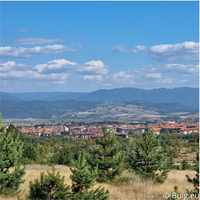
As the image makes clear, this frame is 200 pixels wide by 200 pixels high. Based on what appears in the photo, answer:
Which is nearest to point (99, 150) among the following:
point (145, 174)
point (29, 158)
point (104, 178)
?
point (104, 178)

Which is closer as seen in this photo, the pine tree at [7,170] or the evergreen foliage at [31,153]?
the pine tree at [7,170]

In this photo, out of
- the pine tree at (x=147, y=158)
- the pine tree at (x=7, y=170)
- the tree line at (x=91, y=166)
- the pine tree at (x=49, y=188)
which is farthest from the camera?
the pine tree at (x=147, y=158)

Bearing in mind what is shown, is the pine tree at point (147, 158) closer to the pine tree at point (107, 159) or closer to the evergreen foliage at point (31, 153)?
the pine tree at point (107, 159)

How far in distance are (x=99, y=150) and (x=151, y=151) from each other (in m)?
2.93

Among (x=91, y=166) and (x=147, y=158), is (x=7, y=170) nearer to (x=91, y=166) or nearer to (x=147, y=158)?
(x=91, y=166)

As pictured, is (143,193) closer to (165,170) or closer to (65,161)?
(165,170)

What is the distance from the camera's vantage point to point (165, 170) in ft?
50.8

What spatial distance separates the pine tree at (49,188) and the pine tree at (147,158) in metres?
7.81

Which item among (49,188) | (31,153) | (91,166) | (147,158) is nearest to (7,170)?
(49,188)

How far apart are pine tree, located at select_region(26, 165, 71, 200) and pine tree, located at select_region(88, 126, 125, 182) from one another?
590cm

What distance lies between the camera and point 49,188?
834cm

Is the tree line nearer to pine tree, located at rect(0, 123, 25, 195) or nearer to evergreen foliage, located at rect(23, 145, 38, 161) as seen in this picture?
pine tree, located at rect(0, 123, 25, 195)

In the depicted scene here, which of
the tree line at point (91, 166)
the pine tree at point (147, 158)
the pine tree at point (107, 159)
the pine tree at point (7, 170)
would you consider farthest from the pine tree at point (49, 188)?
the pine tree at point (147, 158)

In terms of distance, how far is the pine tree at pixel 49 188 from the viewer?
27.0 ft
